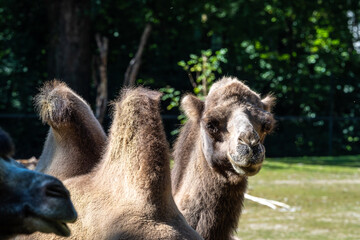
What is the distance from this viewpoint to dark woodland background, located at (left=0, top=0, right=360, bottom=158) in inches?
560

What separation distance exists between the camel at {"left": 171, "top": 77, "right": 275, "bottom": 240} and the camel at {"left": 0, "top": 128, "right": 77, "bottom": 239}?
2174mm

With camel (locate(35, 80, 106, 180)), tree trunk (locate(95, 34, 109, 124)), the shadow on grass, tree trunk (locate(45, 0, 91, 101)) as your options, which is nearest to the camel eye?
camel (locate(35, 80, 106, 180))

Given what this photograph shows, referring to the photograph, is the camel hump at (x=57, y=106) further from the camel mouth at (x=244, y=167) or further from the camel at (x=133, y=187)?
the camel mouth at (x=244, y=167)

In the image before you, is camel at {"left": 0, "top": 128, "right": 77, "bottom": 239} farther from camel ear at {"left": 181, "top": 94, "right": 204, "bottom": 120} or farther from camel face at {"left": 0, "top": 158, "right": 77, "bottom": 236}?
camel ear at {"left": 181, "top": 94, "right": 204, "bottom": 120}

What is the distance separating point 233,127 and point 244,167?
1.07 feet

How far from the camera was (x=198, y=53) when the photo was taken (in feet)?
53.3

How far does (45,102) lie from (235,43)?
536 inches

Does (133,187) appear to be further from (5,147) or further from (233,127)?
(233,127)

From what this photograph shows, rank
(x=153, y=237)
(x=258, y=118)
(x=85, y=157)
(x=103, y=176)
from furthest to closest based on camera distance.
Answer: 1. (x=258, y=118)
2. (x=85, y=157)
3. (x=103, y=176)
4. (x=153, y=237)

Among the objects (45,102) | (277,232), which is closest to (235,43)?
(277,232)

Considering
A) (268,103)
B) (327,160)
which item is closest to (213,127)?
(268,103)

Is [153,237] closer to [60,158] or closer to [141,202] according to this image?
[141,202]

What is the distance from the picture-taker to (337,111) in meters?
19.0

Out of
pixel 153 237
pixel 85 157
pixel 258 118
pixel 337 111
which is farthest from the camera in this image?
pixel 337 111
